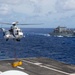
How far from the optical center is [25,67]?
181 ft

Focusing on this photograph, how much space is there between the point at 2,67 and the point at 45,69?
8.47 metres

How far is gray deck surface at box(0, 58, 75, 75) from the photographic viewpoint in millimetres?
50525

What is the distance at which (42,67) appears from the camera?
181 feet

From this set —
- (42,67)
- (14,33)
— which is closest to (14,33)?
(14,33)

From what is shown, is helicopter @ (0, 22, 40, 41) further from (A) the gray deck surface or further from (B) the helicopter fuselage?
(A) the gray deck surface

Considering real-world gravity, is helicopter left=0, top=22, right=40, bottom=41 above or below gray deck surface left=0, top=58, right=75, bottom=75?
above

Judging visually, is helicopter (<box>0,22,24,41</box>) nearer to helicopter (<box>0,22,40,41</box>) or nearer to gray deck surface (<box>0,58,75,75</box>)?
helicopter (<box>0,22,40,41</box>)

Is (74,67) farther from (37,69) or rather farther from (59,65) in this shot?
(37,69)

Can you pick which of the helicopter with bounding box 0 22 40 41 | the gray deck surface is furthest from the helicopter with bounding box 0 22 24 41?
the gray deck surface

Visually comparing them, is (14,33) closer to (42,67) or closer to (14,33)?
(14,33)

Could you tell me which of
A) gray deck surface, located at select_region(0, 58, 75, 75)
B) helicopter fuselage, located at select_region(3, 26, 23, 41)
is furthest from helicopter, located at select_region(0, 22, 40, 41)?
gray deck surface, located at select_region(0, 58, 75, 75)

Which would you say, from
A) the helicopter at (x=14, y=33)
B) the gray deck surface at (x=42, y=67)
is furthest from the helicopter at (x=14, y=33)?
the gray deck surface at (x=42, y=67)

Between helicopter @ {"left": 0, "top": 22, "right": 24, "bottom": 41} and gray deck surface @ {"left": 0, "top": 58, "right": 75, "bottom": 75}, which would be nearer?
helicopter @ {"left": 0, "top": 22, "right": 24, "bottom": 41}

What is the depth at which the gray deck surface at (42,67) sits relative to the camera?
50.5 meters
